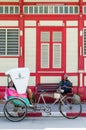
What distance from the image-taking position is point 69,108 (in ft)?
43.2

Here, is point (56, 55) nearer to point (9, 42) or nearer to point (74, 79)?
point (74, 79)

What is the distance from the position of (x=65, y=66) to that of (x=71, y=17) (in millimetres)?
2109

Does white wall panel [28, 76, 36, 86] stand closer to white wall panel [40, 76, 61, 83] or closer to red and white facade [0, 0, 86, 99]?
red and white facade [0, 0, 86, 99]

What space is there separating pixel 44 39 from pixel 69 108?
14.5 ft

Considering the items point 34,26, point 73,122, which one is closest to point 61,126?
point 73,122

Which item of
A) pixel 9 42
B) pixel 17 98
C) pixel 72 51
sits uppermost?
pixel 9 42

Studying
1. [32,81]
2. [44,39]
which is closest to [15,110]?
[32,81]

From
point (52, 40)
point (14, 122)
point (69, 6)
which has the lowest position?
point (14, 122)

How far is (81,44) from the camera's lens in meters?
16.6

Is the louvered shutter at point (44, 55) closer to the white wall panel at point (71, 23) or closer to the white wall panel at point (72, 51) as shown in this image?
the white wall panel at point (72, 51)

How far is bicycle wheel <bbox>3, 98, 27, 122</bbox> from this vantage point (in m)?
12.6

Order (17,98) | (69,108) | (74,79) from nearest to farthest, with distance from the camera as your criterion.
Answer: (17,98)
(69,108)
(74,79)

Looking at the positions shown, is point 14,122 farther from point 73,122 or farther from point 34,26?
point 34,26

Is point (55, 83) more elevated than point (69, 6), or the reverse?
point (69, 6)
